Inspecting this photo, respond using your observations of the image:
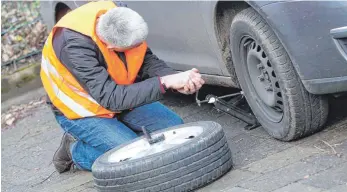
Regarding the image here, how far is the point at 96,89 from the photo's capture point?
410 cm

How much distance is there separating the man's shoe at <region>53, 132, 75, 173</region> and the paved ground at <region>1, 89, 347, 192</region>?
0.07 m

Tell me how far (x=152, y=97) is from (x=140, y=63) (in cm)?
47

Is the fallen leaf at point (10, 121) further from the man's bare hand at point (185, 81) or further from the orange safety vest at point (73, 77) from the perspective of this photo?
the man's bare hand at point (185, 81)

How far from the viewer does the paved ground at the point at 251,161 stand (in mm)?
3551

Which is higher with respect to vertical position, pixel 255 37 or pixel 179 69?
pixel 255 37

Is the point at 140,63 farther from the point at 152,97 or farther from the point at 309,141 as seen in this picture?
the point at 309,141

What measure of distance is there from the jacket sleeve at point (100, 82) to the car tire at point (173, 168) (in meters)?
0.48

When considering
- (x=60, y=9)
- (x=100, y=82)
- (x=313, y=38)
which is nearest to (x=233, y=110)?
(x=100, y=82)

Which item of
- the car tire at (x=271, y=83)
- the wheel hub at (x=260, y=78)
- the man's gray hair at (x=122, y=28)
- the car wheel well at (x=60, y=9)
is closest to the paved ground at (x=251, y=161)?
the car tire at (x=271, y=83)

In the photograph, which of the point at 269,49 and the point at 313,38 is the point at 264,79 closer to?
the point at 269,49

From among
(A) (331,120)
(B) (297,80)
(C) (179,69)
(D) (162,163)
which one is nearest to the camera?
(D) (162,163)

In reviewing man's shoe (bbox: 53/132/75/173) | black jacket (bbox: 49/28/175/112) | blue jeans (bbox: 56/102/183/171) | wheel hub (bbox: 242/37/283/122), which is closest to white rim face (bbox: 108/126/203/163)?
black jacket (bbox: 49/28/175/112)

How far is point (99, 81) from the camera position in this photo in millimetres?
4086

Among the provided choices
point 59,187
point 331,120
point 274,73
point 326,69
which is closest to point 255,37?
point 274,73
